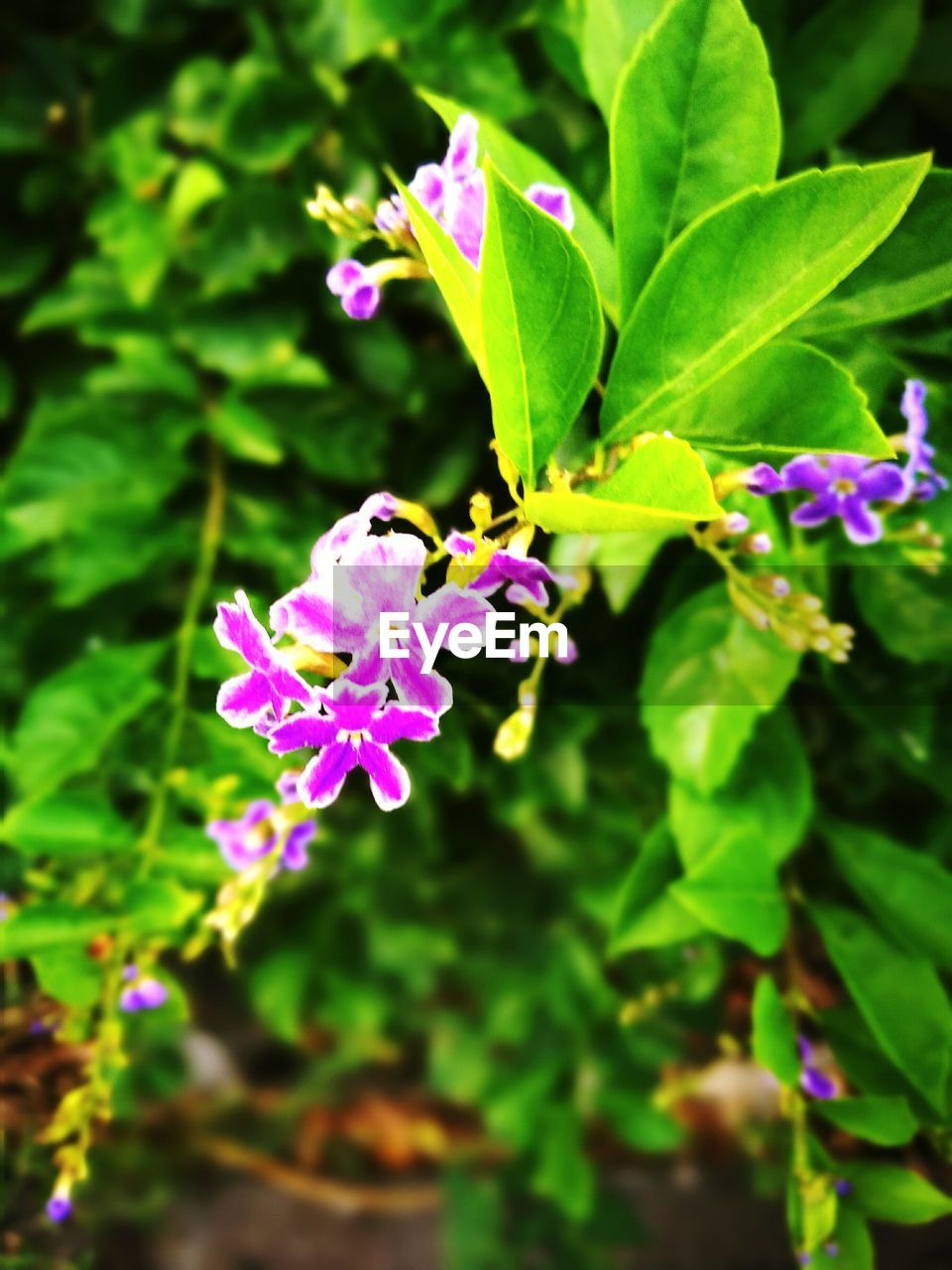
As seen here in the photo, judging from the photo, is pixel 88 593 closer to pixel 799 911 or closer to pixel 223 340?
pixel 223 340

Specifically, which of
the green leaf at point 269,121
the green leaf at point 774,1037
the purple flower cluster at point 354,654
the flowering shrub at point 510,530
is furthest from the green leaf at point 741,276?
the green leaf at point 269,121

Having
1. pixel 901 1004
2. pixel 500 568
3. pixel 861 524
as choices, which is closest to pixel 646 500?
pixel 500 568

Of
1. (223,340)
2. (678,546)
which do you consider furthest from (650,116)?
(223,340)

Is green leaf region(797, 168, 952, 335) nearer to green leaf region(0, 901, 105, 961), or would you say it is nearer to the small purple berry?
green leaf region(0, 901, 105, 961)

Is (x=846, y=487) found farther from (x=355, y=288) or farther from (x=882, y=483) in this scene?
(x=355, y=288)

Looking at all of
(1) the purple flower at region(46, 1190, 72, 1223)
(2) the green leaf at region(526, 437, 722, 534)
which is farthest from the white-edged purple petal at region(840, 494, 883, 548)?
(1) the purple flower at region(46, 1190, 72, 1223)

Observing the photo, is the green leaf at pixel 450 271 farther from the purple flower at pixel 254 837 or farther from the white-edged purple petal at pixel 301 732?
the purple flower at pixel 254 837
